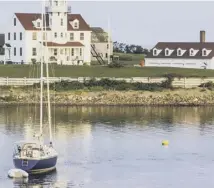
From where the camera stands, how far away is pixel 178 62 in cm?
12719

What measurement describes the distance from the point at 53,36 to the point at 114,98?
22.1 m

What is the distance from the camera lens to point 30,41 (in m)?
119

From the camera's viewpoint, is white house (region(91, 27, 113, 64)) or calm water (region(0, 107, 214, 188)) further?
white house (region(91, 27, 113, 64))

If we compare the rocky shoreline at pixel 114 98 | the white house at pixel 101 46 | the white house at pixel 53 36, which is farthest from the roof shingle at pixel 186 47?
the rocky shoreline at pixel 114 98

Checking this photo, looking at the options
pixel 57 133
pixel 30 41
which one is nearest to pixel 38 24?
pixel 30 41

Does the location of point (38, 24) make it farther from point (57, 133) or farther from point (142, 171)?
point (142, 171)

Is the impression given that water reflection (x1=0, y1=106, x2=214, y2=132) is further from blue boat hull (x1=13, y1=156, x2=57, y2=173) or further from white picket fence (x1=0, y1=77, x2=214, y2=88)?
blue boat hull (x1=13, y1=156, x2=57, y2=173)

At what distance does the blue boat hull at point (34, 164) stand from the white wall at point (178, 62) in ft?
227

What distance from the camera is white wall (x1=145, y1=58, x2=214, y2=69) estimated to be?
124 meters

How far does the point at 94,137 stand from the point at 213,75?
40.4 metres

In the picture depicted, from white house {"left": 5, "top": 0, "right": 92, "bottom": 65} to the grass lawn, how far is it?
20.0 ft

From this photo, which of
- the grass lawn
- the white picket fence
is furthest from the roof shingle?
the white picket fence

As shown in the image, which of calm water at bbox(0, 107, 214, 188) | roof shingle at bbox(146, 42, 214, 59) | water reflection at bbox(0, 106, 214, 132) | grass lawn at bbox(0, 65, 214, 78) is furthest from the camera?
roof shingle at bbox(146, 42, 214, 59)

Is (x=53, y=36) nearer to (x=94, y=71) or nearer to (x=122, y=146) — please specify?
(x=94, y=71)
